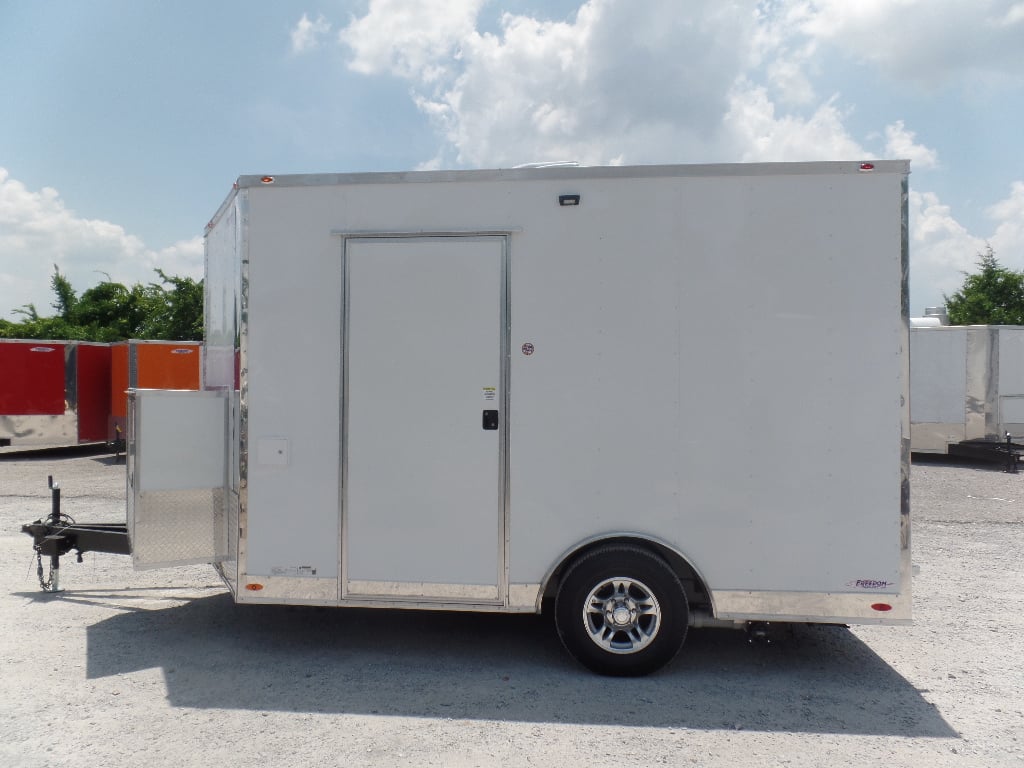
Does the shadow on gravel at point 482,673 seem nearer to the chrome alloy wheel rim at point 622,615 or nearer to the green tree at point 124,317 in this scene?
the chrome alloy wheel rim at point 622,615

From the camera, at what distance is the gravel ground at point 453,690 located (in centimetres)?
349

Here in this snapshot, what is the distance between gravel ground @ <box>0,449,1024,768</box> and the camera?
3494 mm

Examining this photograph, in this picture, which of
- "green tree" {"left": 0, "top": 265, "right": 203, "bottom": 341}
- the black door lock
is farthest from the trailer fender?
"green tree" {"left": 0, "top": 265, "right": 203, "bottom": 341}

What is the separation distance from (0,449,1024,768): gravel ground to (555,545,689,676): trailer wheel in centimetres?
15

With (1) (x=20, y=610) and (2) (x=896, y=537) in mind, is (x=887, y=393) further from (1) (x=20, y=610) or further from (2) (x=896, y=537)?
(1) (x=20, y=610)

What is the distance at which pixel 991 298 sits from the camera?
1319 inches

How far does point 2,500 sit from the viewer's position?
31.6 feet

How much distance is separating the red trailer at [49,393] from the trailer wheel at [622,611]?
42.1 ft

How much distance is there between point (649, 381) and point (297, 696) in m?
2.59

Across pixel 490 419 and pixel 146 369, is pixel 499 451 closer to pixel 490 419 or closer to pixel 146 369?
pixel 490 419

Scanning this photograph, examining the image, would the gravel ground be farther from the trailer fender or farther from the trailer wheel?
the trailer fender

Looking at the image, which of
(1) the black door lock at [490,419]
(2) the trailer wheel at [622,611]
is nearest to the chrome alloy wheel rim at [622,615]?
(2) the trailer wheel at [622,611]

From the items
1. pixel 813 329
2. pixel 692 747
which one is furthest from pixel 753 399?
pixel 692 747

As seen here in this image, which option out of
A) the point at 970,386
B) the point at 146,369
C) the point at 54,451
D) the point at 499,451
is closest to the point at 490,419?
the point at 499,451
